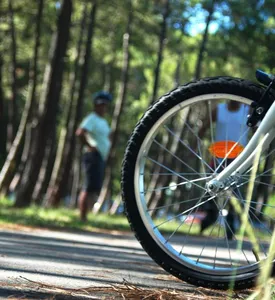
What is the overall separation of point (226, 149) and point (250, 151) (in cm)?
33

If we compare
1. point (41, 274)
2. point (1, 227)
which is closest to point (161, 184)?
point (1, 227)

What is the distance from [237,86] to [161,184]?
28.8 metres

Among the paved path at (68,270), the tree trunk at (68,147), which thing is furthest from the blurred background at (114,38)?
the paved path at (68,270)

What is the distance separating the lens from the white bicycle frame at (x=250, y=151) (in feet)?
13.5

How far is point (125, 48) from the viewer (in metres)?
26.0

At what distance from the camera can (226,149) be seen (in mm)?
4496

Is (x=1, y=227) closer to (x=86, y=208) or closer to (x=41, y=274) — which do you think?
(x=86, y=208)

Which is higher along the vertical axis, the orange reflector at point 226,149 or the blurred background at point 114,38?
the blurred background at point 114,38

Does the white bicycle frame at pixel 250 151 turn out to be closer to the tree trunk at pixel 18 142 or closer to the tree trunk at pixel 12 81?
the tree trunk at pixel 18 142

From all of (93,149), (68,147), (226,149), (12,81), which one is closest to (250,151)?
(226,149)

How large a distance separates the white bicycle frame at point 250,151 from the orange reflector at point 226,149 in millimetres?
176

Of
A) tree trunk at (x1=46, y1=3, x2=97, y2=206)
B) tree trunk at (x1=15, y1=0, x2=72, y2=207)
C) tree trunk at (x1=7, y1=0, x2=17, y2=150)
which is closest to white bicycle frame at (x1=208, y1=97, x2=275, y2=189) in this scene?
tree trunk at (x1=15, y1=0, x2=72, y2=207)

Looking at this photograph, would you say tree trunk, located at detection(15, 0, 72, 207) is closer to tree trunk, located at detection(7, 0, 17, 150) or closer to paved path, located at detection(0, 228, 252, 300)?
tree trunk, located at detection(7, 0, 17, 150)

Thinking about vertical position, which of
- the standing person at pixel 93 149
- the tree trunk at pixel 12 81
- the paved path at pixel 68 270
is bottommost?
the paved path at pixel 68 270
